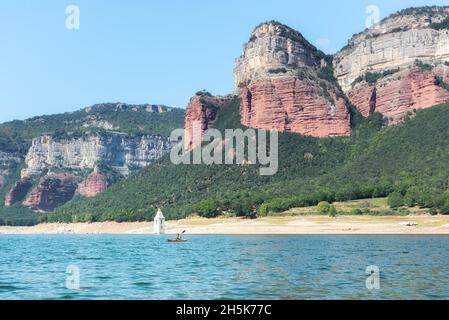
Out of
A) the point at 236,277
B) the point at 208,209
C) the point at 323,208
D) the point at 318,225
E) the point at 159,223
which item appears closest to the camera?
the point at 236,277

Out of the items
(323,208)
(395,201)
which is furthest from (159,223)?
(395,201)

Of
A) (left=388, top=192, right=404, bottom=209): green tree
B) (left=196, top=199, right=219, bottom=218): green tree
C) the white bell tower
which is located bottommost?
the white bell tower

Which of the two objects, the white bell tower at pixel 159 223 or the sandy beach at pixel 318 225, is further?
the white bell tower at pixel 159 223

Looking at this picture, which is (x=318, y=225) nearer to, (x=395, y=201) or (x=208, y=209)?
(x=395, y=201)

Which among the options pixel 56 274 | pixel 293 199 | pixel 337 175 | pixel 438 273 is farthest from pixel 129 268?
pixel 337 175

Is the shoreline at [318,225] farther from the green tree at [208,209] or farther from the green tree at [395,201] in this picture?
the green tree at [395,201]

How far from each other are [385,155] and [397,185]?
3066cm

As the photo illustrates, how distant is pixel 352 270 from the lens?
5147 centimetres

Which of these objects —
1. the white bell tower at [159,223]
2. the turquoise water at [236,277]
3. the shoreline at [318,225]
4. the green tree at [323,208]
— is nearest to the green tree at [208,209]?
the shoreline at [318,225]

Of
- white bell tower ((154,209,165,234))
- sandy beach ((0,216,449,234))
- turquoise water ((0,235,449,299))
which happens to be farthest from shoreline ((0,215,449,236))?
turquoise water ((0,235,449,299))

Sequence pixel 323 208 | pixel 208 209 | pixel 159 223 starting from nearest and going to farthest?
pixel 323 208 → pixel 159 223 → pixel 208 209

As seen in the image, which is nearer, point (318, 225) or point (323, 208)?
point (318, 225)

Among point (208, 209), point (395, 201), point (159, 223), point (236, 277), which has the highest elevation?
point (395, 201)

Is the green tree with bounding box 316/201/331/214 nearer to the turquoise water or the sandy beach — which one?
the sandy beach
